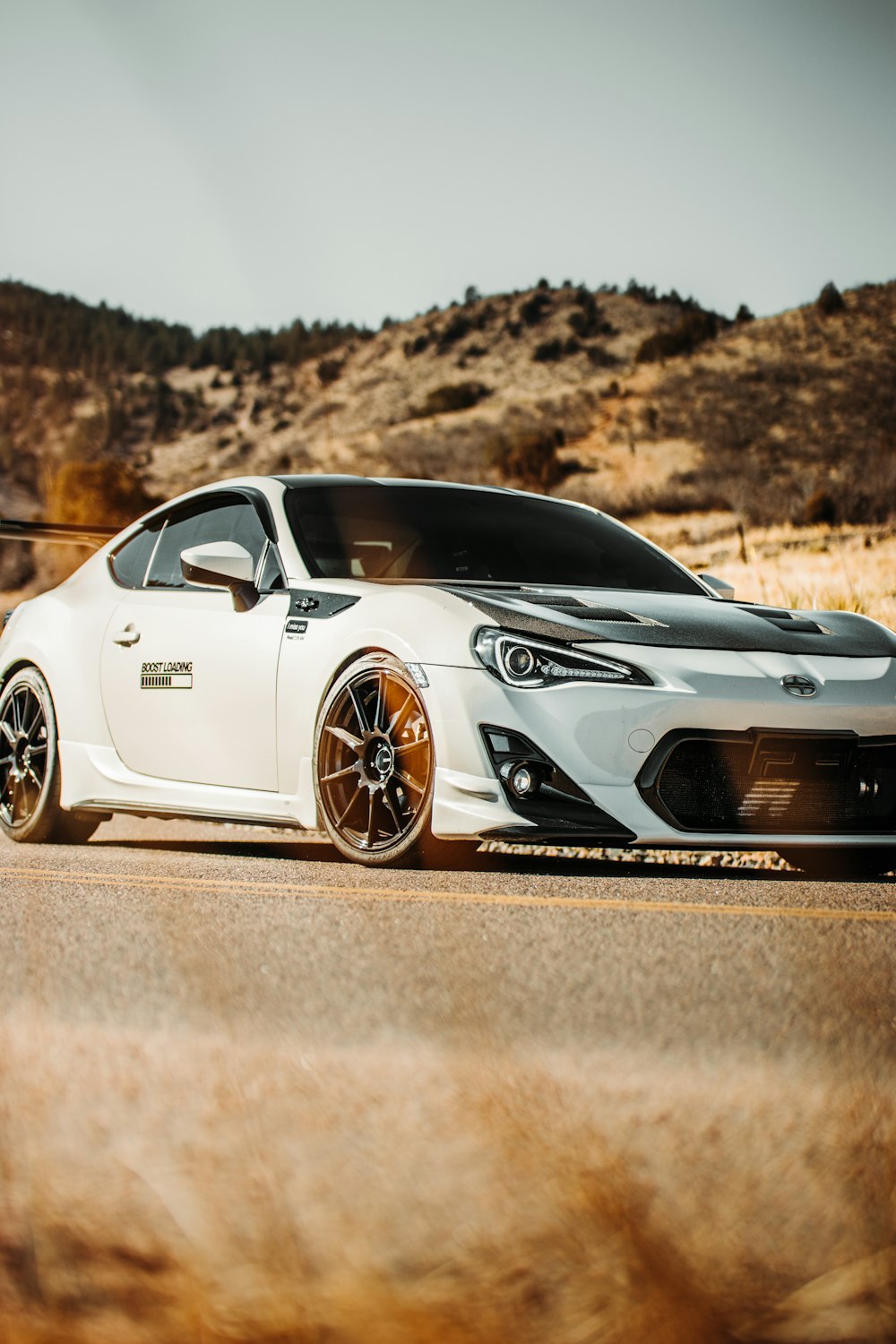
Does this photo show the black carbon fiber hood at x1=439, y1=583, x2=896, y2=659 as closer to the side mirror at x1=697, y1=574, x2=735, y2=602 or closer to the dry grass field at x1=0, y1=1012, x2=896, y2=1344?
the side mirror at x1=697, y1=574, x2=735, y2=602

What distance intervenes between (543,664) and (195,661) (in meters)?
1.61

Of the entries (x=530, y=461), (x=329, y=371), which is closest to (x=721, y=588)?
(x=530, y=461)

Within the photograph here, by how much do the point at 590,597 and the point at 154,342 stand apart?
268ft

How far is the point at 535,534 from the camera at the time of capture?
667 cm

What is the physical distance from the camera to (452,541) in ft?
21.1

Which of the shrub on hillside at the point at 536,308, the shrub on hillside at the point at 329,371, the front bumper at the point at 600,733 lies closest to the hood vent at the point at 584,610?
the front bumper at the point at 600,733

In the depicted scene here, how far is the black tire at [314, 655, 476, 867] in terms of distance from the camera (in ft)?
16.6

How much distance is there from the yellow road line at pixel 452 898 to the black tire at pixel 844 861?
1125mm

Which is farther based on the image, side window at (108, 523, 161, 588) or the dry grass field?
side window at (108, 523, 161, 588)

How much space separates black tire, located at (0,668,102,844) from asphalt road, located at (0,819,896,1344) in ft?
11.3

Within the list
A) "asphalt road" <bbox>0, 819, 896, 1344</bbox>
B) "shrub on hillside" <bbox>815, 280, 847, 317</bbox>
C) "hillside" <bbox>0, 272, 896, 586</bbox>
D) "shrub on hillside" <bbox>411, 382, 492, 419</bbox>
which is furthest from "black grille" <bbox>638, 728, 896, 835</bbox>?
"shrub on hillside" <bbox>411, 382, 492, 419</bbox>

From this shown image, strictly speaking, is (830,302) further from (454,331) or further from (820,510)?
(820,510)

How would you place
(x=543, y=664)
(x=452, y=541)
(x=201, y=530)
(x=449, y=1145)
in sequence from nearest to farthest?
(x=449, y=1145) < (x=543, y=664) < (x=452, y=541) < (x=201, y=530)

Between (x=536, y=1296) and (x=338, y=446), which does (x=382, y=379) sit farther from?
(x=536, y=1296)
